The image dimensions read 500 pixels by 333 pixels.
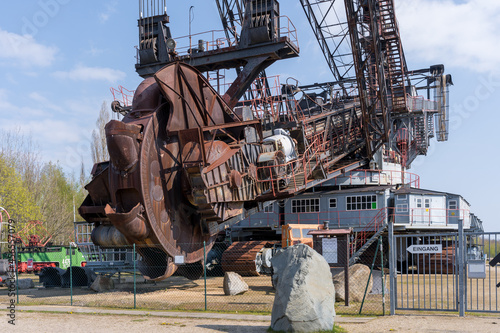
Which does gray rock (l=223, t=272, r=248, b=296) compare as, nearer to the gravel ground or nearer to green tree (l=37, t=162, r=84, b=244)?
the gravel ground

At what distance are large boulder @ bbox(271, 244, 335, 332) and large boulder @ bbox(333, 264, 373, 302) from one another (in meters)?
3.95

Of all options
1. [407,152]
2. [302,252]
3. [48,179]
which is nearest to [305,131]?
[302,252]

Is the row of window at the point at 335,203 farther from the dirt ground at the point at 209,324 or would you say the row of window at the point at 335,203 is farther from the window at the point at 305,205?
the dirt ground at the point at 209,324

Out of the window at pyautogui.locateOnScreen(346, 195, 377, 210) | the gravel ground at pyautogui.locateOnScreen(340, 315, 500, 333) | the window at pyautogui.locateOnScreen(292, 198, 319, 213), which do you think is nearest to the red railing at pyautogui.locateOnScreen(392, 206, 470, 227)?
the window at pyautogui.locateOnScreen(346, 195, 377, 210)

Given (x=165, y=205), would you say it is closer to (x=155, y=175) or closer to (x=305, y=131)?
(x=155, y=175)

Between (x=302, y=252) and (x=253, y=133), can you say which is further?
(x=253, y=133)

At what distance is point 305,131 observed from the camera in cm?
2486

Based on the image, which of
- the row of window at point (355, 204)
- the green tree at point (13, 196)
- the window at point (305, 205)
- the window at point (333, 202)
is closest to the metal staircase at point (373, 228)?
the row of window at point (355, 204)

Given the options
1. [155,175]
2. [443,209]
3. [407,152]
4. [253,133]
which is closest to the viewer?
[155,175]

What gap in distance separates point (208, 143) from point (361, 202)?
40.3 ft

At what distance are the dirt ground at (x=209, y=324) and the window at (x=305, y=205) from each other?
16.9 metres

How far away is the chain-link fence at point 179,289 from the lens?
15.0m

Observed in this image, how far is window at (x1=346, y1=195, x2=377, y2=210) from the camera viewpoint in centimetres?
2786

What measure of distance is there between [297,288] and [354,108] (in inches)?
775
